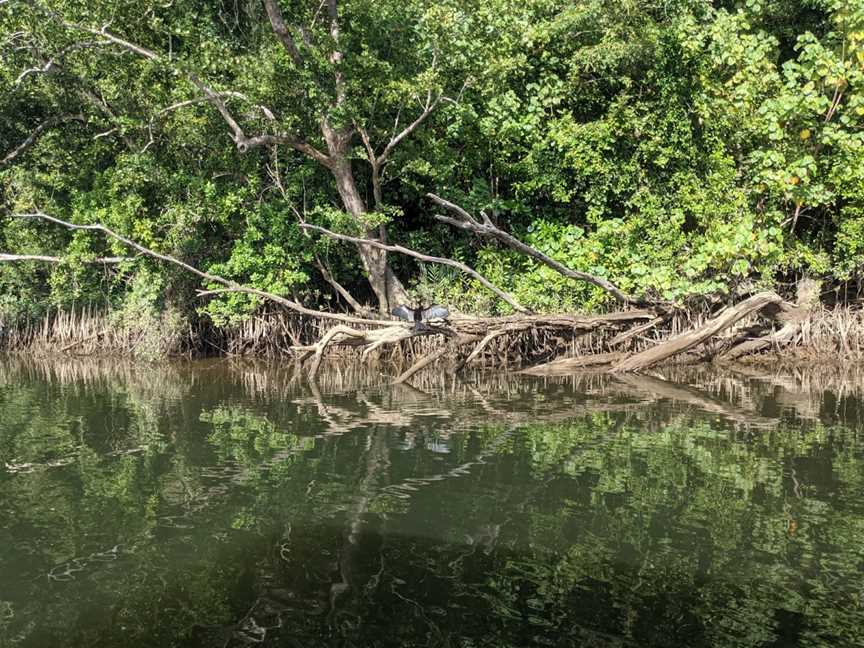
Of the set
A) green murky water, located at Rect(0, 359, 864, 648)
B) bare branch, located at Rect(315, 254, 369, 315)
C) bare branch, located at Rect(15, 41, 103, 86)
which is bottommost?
green murky water, located at Rect(0, 359, 864, 648)

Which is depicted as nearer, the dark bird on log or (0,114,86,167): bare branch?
Answer: the dark bird on log

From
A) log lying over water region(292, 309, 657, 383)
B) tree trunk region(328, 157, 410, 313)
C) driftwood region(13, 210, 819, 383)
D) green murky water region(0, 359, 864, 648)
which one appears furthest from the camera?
tree trunk region(328, 157, 410, 313)

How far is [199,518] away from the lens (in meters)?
5.75

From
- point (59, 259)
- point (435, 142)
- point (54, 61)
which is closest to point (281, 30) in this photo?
point (435, 142)

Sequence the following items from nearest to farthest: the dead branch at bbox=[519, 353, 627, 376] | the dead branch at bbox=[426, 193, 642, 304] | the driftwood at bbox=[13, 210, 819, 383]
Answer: the dead branch at bbox=[426, 193, 642, 304] → the driftwood at bbox=[13, 210, 819, 383] → the dead branch at bbox=[519, 353, 627, 376]

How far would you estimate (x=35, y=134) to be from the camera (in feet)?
55.3

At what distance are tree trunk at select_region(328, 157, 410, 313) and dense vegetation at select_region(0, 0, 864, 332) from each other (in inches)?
2.1

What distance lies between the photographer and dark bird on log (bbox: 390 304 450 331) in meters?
12.1

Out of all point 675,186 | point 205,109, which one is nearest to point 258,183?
point 205,109

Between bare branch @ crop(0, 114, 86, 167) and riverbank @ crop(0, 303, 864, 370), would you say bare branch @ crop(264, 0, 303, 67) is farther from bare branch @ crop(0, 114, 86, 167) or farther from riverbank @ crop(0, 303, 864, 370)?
bare branch @ crop(0, 114, 86, 167)

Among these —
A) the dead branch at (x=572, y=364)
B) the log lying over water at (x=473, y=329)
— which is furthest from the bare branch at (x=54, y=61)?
the dead branch at (x=572, y=364)

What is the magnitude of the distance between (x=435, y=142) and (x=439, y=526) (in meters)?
10.5

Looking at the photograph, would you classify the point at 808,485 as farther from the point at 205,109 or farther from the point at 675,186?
the point at 205,109

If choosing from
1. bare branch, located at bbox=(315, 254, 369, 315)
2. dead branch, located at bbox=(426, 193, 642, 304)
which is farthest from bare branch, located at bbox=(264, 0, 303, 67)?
bare branch, located at bbox=(315, 254, 369, 315)
